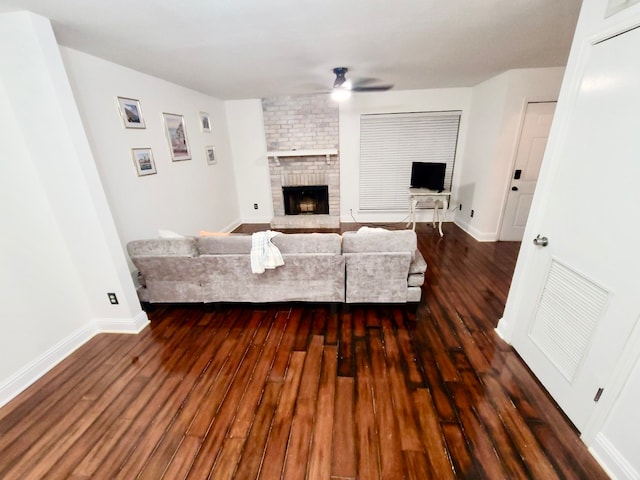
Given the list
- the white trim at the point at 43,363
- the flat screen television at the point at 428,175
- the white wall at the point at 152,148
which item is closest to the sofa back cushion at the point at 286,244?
the white wall at the point at 152,148

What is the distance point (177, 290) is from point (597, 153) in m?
3.36

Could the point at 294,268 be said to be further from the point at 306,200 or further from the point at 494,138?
the point at 494,138

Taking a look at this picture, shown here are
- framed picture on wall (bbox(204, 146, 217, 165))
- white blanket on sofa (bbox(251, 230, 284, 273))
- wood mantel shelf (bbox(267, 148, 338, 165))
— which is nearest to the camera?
white blanket on sofa (bbox(251, 230, 284, 273))

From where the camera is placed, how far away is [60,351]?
7.03 feet

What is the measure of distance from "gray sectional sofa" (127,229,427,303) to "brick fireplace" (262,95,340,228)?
2856 mm

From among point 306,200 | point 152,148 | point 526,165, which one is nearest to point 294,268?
point 152,148

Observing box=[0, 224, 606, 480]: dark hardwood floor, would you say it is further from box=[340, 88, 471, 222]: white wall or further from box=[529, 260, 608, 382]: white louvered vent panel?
box=[340, 88, 471, 222]: white wall

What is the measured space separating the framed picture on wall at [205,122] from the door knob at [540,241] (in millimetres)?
4620

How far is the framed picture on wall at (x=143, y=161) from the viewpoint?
290 centimetres

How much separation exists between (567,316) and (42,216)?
380 cm

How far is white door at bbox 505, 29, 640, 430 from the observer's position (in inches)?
49.3

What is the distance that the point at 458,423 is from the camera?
1.57 m

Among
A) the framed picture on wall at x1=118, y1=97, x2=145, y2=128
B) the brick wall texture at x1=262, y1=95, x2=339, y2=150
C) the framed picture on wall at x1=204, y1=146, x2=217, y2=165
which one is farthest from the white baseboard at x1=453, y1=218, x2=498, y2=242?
the framed picture on wall at x1=118, y1=97, x2=145, y2=128

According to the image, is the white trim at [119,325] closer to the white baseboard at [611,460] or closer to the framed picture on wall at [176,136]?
the framed picture on wall at [176,136]
